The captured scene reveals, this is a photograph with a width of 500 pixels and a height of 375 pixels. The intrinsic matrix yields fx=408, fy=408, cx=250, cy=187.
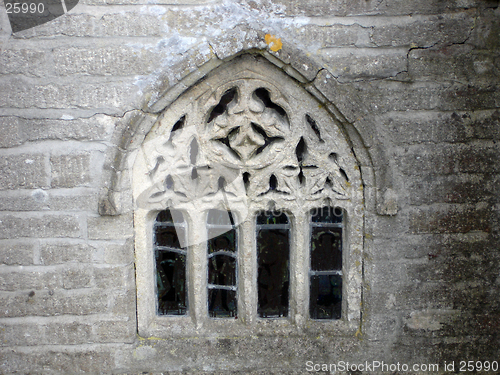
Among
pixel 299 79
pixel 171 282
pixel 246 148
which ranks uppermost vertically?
pixel 299 79

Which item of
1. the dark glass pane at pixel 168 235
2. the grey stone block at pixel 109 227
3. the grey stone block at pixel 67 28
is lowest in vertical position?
the dark glass pane at pixel 168 235

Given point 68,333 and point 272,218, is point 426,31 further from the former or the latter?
point 68,333

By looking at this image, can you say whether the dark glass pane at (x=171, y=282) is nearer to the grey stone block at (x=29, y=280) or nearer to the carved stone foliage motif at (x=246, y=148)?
the carved stone foliage motif at (x=246, y=148)

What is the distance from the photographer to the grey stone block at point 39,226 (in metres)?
2.79

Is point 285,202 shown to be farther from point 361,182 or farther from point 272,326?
point 272,326

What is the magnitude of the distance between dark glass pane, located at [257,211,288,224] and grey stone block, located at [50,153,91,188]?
124cm

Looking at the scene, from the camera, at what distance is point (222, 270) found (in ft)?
10.2

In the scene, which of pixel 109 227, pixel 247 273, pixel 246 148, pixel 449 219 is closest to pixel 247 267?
pixel 247 273

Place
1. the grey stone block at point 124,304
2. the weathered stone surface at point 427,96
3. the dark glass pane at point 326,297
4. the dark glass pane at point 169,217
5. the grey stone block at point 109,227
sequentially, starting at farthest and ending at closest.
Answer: the dark glass pane at point 326,297 → the dark glass pane at point 169,217 → the grey stone block at point 124,304 → the grey stone block at point 109,227 → the weathered stone surface at point 427,96

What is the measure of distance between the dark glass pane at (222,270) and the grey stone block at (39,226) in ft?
3.22

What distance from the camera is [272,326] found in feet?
10.1

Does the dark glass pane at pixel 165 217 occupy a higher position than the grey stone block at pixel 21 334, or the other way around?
the dark glass pane at pixel 165 217

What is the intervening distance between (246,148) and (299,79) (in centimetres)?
59

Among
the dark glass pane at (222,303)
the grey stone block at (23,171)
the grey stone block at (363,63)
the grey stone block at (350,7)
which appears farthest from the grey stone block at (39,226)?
the grey stone block at (363,63)
